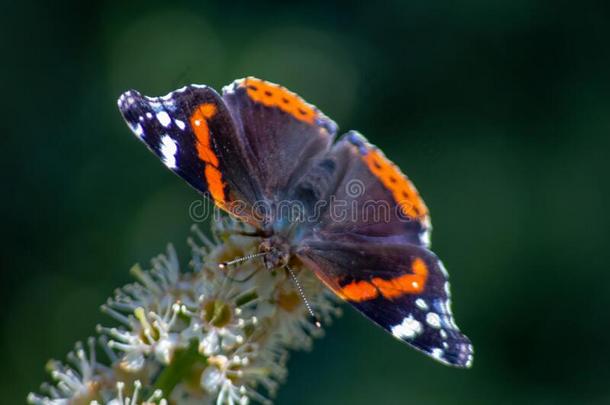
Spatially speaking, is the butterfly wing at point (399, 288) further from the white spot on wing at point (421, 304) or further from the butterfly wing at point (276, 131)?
the butterfly wing at point (276, 131)

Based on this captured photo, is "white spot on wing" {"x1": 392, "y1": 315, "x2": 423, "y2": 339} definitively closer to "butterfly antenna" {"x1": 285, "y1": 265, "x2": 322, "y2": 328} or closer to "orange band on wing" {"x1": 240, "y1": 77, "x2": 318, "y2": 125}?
"butterfly antenna" {"x1": 285, "y1": 265, "x2": 322, "y2": 328}

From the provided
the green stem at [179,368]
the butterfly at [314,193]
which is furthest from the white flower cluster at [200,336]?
the butterfly at [314,193]

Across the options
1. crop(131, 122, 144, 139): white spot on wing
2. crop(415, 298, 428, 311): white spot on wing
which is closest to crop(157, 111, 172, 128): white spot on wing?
crop(131, 122, 144, 139): white spot on wing

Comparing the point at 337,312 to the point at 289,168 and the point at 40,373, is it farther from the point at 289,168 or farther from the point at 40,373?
the point at 40,373

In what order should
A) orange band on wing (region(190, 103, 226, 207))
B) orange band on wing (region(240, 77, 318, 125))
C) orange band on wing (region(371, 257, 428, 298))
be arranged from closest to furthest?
1. orange band on wing (region(371, 257, 428, 298))
2. orange band on wing (region(190, 103, 226, 207))
3. orange band on wing (region(240, 77, 318, 125))

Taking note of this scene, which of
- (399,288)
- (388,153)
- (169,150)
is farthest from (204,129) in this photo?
(388,153)
